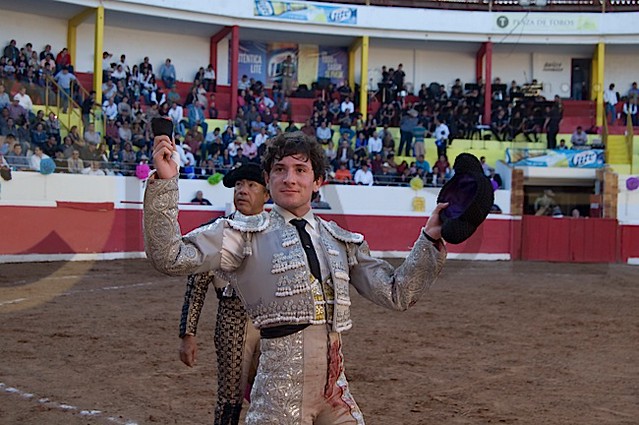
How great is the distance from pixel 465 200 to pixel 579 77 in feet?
80.3

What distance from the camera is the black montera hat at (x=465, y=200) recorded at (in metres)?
2.41

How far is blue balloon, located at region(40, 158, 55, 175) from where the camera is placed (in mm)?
13945

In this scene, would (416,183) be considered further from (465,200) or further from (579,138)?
(465,200)

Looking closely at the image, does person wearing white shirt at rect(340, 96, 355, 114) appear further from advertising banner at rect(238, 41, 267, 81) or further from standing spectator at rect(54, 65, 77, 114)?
standing spectator at rect(54, 65, 77, 114)

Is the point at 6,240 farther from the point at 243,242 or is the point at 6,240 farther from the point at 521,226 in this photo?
the point at 243,242

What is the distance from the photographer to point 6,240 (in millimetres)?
13219

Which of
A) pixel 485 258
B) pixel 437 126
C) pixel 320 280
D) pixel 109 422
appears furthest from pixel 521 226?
pixel 320 280

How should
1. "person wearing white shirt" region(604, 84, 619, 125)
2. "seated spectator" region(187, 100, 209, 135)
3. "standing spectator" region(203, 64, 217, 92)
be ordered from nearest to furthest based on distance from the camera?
"seated spectator" region(187, 100, 209, 135) → "standing spectator" region(203, 64, 217, 92) → "person wearing white shirt" region(604, 84, 619, 125)

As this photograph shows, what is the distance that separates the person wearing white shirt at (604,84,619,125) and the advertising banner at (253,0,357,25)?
7239mm

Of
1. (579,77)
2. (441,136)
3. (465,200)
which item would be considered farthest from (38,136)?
(579,77)

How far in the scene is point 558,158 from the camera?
2014cm

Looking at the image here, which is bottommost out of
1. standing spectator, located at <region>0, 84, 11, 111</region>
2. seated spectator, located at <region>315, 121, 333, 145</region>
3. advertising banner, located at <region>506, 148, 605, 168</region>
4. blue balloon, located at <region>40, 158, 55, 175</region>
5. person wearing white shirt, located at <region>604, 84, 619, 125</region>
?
blue balloon, located at <region>40, 158, 55, 175</region>

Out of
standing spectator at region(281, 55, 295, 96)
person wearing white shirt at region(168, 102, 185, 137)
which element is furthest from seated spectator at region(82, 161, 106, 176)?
standing spectator at region(281, 55, 295, 96)

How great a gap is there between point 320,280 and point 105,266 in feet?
37.3
